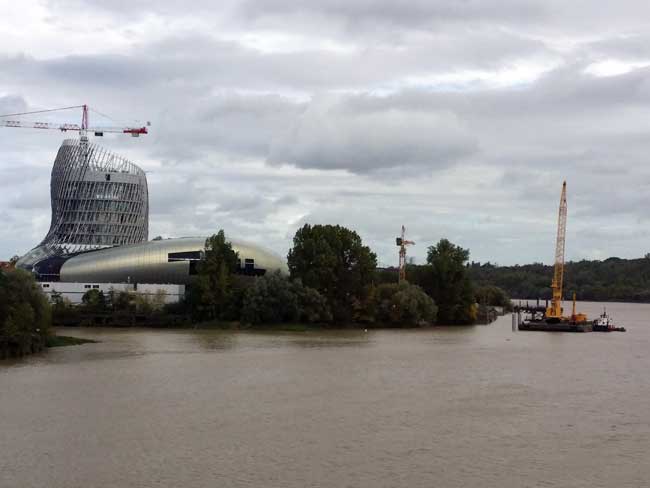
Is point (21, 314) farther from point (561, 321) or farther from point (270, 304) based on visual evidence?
point (561, 321)

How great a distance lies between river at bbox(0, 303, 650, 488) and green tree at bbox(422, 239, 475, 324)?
40.9m

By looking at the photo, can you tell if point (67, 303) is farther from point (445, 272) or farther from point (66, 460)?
point (66, 460)

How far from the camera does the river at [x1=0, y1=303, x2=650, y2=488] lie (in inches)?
1062

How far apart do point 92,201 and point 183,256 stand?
31.3 metres

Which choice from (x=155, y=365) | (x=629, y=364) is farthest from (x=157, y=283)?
(x=629, y=364)

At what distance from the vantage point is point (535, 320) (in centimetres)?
10712

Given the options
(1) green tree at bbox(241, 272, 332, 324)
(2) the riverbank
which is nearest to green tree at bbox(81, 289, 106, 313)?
(1) green tree at bbox(241, 272, 332, 324)

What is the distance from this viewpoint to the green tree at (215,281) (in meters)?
87.6

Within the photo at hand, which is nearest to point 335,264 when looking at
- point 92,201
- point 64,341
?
point 64,341

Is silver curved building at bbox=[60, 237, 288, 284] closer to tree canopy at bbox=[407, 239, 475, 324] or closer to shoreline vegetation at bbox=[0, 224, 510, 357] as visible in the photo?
shoreline vegetation at bbox=[0, 224, 510, 357]

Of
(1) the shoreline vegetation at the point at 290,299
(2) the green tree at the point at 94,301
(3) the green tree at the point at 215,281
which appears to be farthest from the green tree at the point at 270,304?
(2) the green tree at the point at 94,301

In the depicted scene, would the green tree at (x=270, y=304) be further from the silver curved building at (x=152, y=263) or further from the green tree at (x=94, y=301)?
the silver curved building at (x=152, y=263)

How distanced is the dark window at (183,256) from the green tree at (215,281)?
13.0 m

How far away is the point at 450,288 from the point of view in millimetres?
101750
